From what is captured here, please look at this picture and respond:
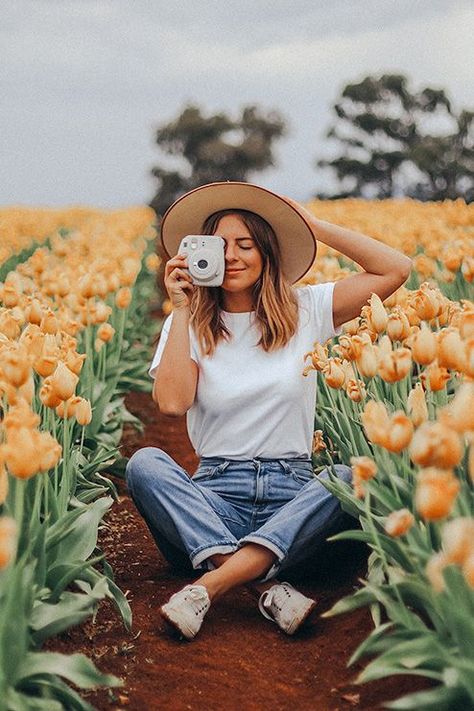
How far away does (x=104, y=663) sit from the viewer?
283 centimetres

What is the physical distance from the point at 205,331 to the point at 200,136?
4310cm

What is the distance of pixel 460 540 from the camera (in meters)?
1.73

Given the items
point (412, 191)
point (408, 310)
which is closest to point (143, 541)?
point (408, 310)

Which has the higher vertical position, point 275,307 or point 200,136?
point 200,136

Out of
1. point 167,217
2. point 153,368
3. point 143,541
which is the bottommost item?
point 143,541

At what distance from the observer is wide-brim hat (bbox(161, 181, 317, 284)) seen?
3.59 meters

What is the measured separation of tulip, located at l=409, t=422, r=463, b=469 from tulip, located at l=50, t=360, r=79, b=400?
109 centimetres

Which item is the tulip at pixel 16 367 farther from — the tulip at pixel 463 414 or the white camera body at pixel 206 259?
the tulip at pixel 463 414

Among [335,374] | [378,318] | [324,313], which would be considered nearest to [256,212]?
[324,313]

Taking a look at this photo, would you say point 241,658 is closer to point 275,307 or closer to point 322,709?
point 322,709

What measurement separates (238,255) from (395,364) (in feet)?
3.66

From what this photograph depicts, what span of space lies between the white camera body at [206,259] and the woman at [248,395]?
0.07m

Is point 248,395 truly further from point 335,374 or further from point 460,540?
point 460,540

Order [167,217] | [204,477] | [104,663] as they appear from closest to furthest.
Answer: [104,663] < [204,477] < [167,217]
